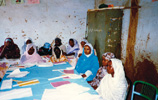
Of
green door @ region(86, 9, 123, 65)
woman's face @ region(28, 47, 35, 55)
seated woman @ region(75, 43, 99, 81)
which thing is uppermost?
green door @ region(86, 9, 123, 65)

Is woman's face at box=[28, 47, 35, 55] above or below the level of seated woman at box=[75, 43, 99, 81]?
above

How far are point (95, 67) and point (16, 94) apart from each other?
162 centimetres

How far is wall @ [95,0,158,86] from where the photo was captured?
2385 millimetres

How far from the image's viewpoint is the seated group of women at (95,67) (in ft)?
5.64

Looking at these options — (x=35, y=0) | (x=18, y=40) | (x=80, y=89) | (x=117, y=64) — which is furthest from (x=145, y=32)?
(x=18, y=40)

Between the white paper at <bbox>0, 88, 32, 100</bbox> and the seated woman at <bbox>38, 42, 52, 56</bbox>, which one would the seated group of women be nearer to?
the seated woman at <bbox>38, 42, 52, 56</bbox>


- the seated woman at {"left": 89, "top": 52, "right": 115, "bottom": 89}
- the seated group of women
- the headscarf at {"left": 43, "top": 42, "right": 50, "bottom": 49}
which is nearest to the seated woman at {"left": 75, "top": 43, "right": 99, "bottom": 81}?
the seated group of women

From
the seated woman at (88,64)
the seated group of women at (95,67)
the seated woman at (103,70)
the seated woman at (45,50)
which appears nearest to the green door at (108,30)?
the seated group of women at (95,67)

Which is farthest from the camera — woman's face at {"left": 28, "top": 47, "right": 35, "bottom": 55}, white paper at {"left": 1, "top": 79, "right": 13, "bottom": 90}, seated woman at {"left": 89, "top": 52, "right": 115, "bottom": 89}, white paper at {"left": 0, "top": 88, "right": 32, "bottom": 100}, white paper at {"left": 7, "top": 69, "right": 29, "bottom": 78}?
woman's face at {"left": 28, "top": 47, "right": 35, "bottom": 55}

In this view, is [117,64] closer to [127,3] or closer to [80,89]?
[80,89]

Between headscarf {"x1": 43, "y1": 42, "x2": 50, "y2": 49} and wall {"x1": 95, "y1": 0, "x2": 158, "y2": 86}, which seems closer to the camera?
wall {"x1": 95, "y1": 0, "x2": 158, "y2": 86}

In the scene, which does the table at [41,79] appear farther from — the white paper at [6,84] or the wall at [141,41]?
the wall at [141,41]

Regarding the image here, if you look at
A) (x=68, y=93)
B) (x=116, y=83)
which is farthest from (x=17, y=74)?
(x=116, y=83)

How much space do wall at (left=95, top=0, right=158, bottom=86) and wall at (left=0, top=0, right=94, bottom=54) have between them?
7.44 feet
